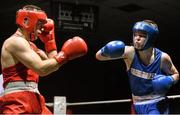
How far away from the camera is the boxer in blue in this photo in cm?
306

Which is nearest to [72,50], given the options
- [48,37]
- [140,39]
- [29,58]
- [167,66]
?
[29,58]

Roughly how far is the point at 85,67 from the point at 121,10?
286 centimetres

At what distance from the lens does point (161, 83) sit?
3.01 m

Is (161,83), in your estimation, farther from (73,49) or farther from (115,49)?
(73,49)

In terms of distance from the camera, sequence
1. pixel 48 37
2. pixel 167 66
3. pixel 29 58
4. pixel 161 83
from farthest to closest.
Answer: pixel 167 66, pixel 161 83, pixel 48 37, pixel 29 58

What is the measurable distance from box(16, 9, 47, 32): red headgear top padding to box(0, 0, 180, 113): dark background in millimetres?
3513

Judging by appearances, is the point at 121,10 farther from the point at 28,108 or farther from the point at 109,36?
the point at 28,108

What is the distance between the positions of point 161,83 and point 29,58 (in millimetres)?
965

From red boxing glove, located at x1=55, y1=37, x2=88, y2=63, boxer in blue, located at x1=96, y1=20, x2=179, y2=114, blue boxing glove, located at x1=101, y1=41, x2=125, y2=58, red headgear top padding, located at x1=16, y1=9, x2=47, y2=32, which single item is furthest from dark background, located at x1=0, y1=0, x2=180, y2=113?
red boxing glove, located at x1=55, y1=37, x2=88, y2=63

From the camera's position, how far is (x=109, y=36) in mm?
8500

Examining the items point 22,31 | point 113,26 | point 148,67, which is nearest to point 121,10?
point 113,26

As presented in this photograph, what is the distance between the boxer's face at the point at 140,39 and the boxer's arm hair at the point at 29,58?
77 cm

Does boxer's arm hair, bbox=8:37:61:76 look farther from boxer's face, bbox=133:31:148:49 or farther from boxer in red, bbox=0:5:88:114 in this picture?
boxer's face, bbox=133:31:148:49

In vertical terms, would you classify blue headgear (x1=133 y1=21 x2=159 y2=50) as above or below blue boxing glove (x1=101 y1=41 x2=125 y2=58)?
above
